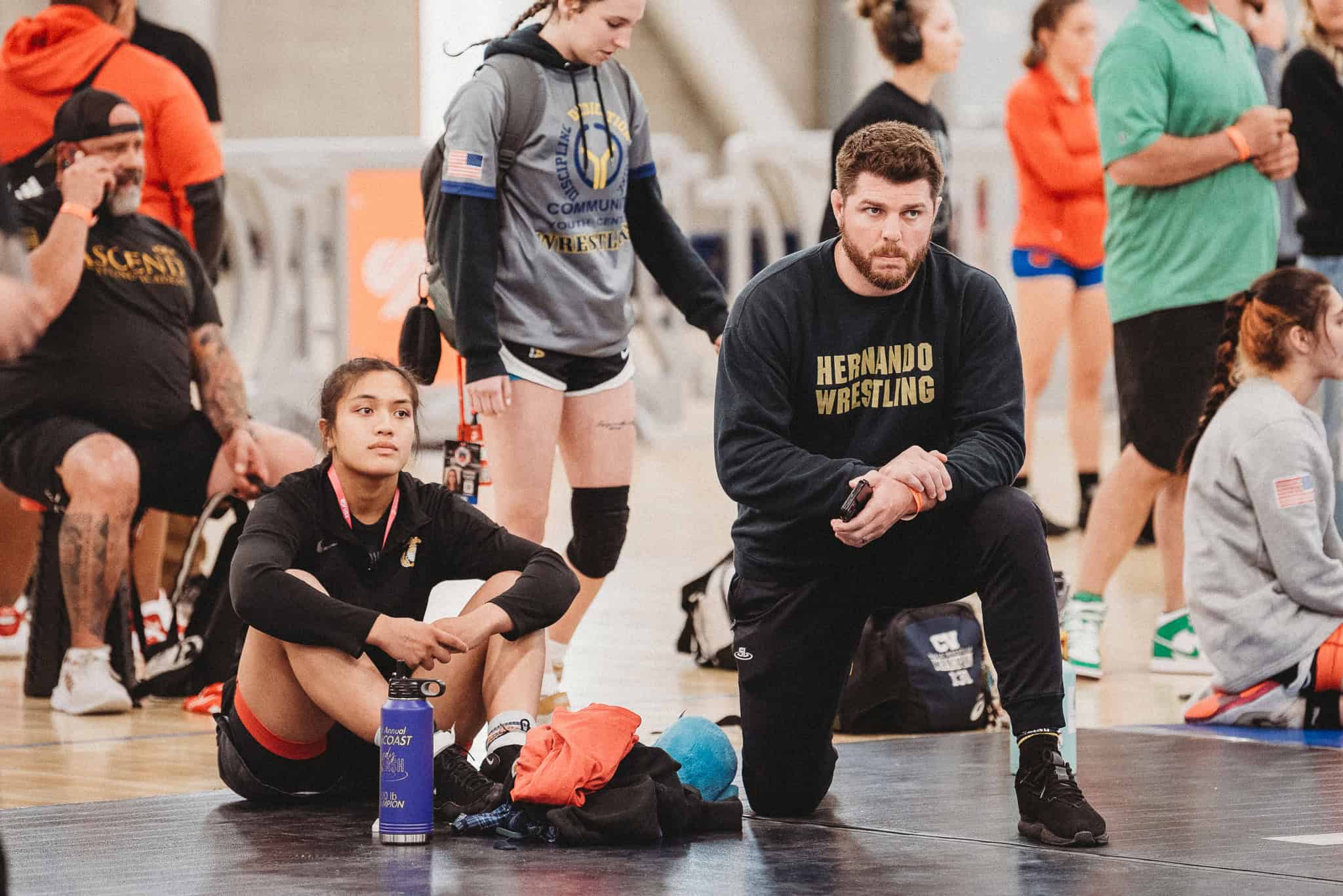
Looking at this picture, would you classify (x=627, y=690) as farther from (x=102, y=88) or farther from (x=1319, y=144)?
(x=1319, y=144)

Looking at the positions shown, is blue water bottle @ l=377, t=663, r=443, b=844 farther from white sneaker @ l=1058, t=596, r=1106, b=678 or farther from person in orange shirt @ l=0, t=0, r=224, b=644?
person in orange shirt @ l=0, t=0, r=224, b=644

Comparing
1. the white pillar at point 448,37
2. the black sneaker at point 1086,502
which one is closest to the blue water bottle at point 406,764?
the black sneaker at point 1086,502

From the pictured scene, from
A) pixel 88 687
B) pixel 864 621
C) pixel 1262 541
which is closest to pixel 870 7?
pixel 1262 541

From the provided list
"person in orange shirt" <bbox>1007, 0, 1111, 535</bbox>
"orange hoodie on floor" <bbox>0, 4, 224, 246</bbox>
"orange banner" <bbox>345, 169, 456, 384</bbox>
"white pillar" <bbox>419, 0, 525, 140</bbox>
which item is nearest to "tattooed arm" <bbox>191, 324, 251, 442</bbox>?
"orange hoodie on floor" <bbox>0, 4, 224, 246</bbox>

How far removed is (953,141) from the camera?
12383mm

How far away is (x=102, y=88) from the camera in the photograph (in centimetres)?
638

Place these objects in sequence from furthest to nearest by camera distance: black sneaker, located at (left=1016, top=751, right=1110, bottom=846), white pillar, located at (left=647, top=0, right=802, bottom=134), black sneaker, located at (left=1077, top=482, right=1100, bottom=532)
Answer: white pillar, located at (left=647, top=0, right=802, bottom=134) < black sneaker, located at (left=1077, top=482, right=1100, bottom=532) < black sneaker, located at (left=1016, top=751, right=1110, bottom=846)

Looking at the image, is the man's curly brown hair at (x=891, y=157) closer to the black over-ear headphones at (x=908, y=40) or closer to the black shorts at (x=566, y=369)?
the black shorts at (x=566, y=369)

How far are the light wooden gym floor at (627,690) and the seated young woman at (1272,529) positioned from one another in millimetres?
293

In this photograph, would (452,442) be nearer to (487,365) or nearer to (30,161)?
(487,365)

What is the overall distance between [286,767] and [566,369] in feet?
4.52

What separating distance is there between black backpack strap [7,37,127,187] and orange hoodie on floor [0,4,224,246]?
0.01 m

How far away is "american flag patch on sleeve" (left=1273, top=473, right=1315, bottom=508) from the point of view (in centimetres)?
527

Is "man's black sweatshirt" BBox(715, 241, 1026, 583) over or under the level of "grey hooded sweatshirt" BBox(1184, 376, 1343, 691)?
over
